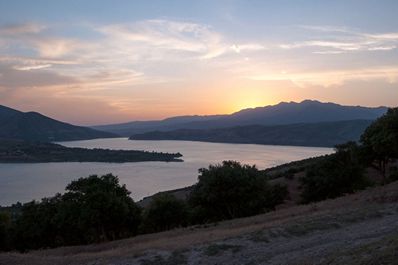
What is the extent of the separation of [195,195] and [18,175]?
13745cm

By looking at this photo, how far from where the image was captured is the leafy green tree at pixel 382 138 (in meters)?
37.0

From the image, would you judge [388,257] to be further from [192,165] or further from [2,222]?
[192,165]

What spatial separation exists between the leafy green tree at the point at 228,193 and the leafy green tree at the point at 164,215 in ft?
4.61

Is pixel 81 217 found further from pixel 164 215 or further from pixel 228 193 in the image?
pixel 228 193

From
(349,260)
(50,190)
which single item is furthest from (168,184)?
(349,260)

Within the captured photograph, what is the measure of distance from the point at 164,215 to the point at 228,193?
633 cm

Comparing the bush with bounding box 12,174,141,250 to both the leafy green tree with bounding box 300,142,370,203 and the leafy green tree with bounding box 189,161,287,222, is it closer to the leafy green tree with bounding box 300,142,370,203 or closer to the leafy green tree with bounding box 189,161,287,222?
the leafy green tree with bounding box 189,161,287,222

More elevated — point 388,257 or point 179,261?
point 388,257

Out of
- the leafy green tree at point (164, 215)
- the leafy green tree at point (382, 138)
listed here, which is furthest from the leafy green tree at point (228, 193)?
the leafy green tree at point (382, 138)

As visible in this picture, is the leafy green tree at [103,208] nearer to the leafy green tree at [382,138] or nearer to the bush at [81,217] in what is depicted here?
the bush at [81,217]

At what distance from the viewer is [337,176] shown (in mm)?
43156

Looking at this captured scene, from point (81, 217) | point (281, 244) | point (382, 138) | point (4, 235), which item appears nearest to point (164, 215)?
point (81, 217)

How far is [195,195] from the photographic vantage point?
4184cm

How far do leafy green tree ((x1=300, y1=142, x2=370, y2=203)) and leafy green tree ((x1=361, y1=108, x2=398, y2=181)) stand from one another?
4.22ft
